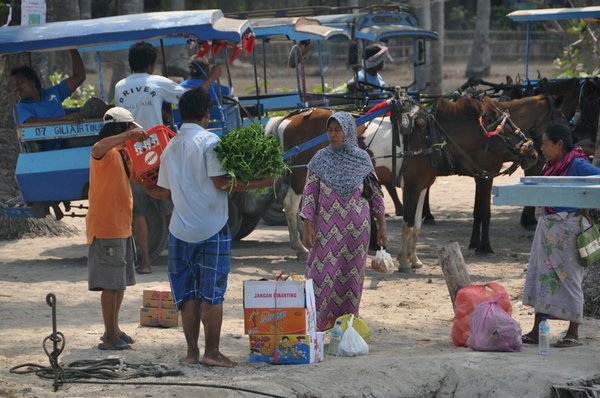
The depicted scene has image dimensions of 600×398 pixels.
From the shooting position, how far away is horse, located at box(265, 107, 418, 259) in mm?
12469

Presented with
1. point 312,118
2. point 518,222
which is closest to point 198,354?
point 312,118

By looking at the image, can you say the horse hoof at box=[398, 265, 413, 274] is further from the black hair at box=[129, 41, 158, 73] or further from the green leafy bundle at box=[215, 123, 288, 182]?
the green leafy bundle at box=[215, 123, 288, 182]

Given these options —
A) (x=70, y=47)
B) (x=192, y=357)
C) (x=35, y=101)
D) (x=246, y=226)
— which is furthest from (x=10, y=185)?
(x=192, y=357)

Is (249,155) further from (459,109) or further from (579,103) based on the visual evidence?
(579,103)

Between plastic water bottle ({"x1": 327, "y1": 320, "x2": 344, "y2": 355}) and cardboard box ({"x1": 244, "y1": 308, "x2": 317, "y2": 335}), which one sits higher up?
cardboard box ({"x1": 244, "y1": 308, "x2": 317, "y2": 335})

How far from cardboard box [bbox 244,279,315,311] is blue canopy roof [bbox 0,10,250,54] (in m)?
4.18

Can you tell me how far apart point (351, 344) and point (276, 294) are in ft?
2.61

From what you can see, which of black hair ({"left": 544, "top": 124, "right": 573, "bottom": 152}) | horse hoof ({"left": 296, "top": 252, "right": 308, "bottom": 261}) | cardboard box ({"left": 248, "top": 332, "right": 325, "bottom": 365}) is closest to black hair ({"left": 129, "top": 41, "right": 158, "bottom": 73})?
horse hoof ({"left": 296, "top": 252, "right": 308, "bottom": 261})

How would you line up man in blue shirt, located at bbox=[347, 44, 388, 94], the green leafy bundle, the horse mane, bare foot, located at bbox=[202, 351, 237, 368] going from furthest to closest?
1. man in blue shirt, located at bbox=[347, 44, 388, 94]
2. the horse mane
3. bare foot, located at bbox=[202, 351, 237, 368]
4. the green leafy bundle

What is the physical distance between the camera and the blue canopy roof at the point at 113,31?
11.0m

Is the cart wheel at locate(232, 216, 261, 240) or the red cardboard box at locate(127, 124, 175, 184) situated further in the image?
the cart wheel at locate(232, 216, 261, 240)

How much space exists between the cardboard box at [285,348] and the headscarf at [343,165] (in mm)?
1223

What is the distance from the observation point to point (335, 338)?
8.20 metres

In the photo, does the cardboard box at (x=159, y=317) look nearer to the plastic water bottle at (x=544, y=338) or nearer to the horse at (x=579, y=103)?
the plastic water bottle at (x=544, y=338)
